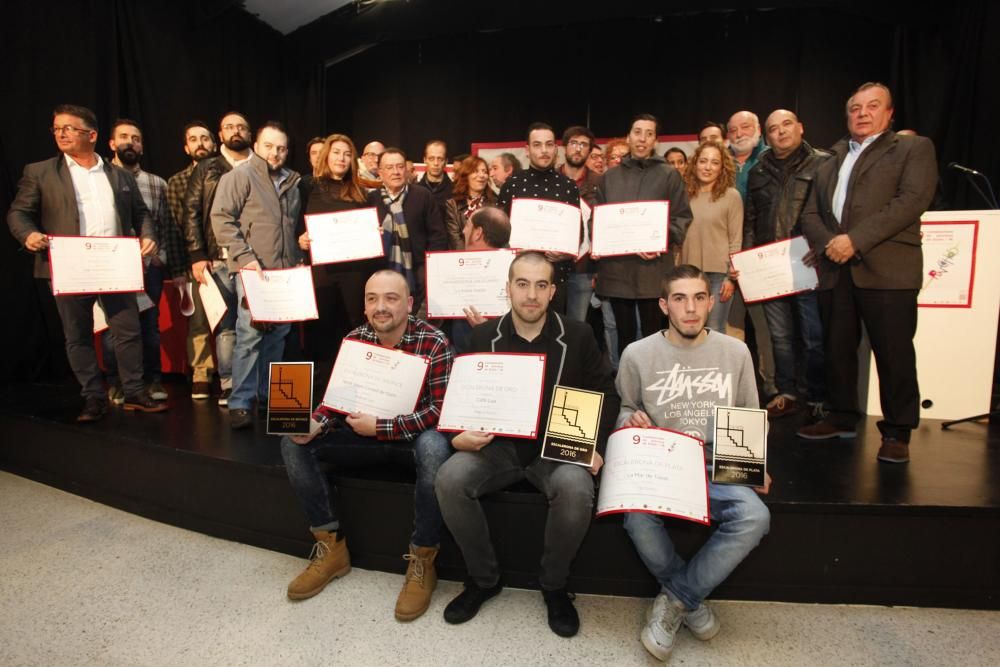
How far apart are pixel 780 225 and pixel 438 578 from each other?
249 cm

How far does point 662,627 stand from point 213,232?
9.70 feet

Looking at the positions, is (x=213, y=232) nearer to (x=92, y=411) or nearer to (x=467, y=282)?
(x=92, y=411)

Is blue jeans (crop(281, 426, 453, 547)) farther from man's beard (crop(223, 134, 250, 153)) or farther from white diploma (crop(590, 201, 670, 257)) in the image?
man's beard (crop(223, 134, 250, 153))

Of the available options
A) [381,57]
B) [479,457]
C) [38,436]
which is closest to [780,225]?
[479,457]

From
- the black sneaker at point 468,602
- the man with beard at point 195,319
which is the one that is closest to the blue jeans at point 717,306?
the black sneaker at point 468,602

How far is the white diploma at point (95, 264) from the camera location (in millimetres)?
2844

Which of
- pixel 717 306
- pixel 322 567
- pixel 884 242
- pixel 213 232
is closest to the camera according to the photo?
pixel 322 567

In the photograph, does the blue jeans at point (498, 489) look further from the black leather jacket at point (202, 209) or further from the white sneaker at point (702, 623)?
the black leather jacket at point (202, 209)

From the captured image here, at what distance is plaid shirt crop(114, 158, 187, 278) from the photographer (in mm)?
3619

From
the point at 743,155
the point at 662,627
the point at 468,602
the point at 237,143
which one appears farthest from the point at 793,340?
the point at 237,143

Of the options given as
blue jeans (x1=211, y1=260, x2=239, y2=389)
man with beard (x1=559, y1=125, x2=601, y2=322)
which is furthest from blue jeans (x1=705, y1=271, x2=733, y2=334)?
blue jeans (x1=211, y1=260, x2=239, y2=389)

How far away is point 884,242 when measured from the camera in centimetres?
238

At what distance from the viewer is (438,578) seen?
217 cm

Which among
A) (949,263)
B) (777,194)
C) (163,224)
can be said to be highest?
(777,194)
